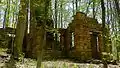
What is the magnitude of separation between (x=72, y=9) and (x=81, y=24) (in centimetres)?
1794

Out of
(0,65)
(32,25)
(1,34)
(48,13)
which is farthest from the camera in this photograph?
(1,34)

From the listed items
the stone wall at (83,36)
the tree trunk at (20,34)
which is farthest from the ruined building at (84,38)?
the tree trunk at (20,34)

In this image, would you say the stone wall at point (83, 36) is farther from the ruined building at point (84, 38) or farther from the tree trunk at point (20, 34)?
the tree trunk at point (20, 34)

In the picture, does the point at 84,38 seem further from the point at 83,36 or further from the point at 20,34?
the point at 20,34

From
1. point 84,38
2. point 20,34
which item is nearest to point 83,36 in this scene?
point 84,38

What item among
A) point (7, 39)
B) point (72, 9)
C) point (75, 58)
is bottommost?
point (75, 58)

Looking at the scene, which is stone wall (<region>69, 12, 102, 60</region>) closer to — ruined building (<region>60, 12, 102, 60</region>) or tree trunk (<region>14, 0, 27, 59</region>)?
ruined building (<region>60, 12, 102, 60</region>)

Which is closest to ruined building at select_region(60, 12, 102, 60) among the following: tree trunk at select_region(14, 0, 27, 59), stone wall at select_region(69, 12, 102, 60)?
stone wall at select_region(69, 12, 102, 60)

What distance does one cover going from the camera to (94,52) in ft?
65.3

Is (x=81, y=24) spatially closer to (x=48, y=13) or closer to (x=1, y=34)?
(x=1, y=34)

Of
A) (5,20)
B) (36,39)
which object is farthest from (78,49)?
(5,20)

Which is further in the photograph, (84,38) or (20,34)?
(84,38)

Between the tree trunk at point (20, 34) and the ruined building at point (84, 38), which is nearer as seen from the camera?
the tree trunk at point (20, 34)

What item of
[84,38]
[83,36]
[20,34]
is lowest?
[84,38]
